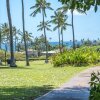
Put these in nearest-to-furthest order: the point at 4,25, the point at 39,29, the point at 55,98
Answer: the point at 55,98, the point at 39,29, the point at 4,25

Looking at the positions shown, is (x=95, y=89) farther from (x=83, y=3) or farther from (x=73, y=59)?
(x=73, y=59)

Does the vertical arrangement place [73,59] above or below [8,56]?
below

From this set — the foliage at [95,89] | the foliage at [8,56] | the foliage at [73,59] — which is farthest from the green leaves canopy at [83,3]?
the foliage at [8,56]

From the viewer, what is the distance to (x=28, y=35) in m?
144

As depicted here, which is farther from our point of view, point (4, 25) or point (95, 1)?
point (4, 25)

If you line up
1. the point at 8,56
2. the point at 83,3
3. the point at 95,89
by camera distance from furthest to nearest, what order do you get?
the point at 8,56 → the point at 95,89 → the point at 83,3

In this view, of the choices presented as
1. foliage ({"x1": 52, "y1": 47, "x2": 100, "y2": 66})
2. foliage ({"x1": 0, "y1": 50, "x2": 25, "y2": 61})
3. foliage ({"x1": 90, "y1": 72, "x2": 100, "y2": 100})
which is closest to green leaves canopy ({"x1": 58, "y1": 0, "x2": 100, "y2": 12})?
foliage ({"x1": 90, "y1": 72, "x2": 100, "y2": 100})

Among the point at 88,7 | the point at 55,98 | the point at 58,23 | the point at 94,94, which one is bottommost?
the point at 55,98

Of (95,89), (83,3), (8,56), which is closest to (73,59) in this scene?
(95,89)

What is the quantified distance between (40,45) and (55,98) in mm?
130356

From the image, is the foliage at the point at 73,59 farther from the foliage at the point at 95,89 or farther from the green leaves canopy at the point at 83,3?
the green leaves canopy at the point at 83,3

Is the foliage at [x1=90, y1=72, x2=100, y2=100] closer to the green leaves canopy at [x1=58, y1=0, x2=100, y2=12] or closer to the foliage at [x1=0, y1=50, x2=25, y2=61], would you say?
the green leaves canopy at [x1=58, y1=0, x2=100, y2=12]

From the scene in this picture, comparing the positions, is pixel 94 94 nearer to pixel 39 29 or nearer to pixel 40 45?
pixel 39 29

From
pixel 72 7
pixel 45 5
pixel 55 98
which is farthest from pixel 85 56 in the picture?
pixel 45 5
